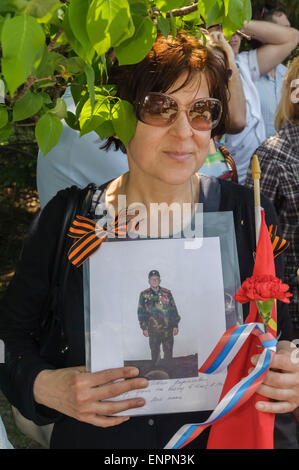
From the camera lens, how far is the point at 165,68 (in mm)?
1492

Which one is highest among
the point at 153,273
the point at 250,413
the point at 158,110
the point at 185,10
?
the point at 185,10

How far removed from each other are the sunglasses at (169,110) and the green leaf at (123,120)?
0.04m

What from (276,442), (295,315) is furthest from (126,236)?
(295,315)

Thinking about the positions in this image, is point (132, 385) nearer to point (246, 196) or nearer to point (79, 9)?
point (246, 196)

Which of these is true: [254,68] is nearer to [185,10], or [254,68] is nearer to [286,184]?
[286,184]

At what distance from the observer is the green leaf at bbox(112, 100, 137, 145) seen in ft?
4.64

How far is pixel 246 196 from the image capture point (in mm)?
1646

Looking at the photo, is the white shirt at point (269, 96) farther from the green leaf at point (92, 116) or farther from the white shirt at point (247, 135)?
the green leaf at point (92, 116)

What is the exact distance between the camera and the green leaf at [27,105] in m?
1.08

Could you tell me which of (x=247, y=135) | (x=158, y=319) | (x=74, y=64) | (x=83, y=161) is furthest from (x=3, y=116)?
(x=247, y=135)

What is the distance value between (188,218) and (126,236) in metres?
0.23

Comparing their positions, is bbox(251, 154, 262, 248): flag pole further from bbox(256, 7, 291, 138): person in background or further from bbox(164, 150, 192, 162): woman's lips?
bbox(256, 7, 291, 138): person in background

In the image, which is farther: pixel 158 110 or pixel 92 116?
pixel 158 110

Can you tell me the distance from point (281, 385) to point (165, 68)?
0.88 m
